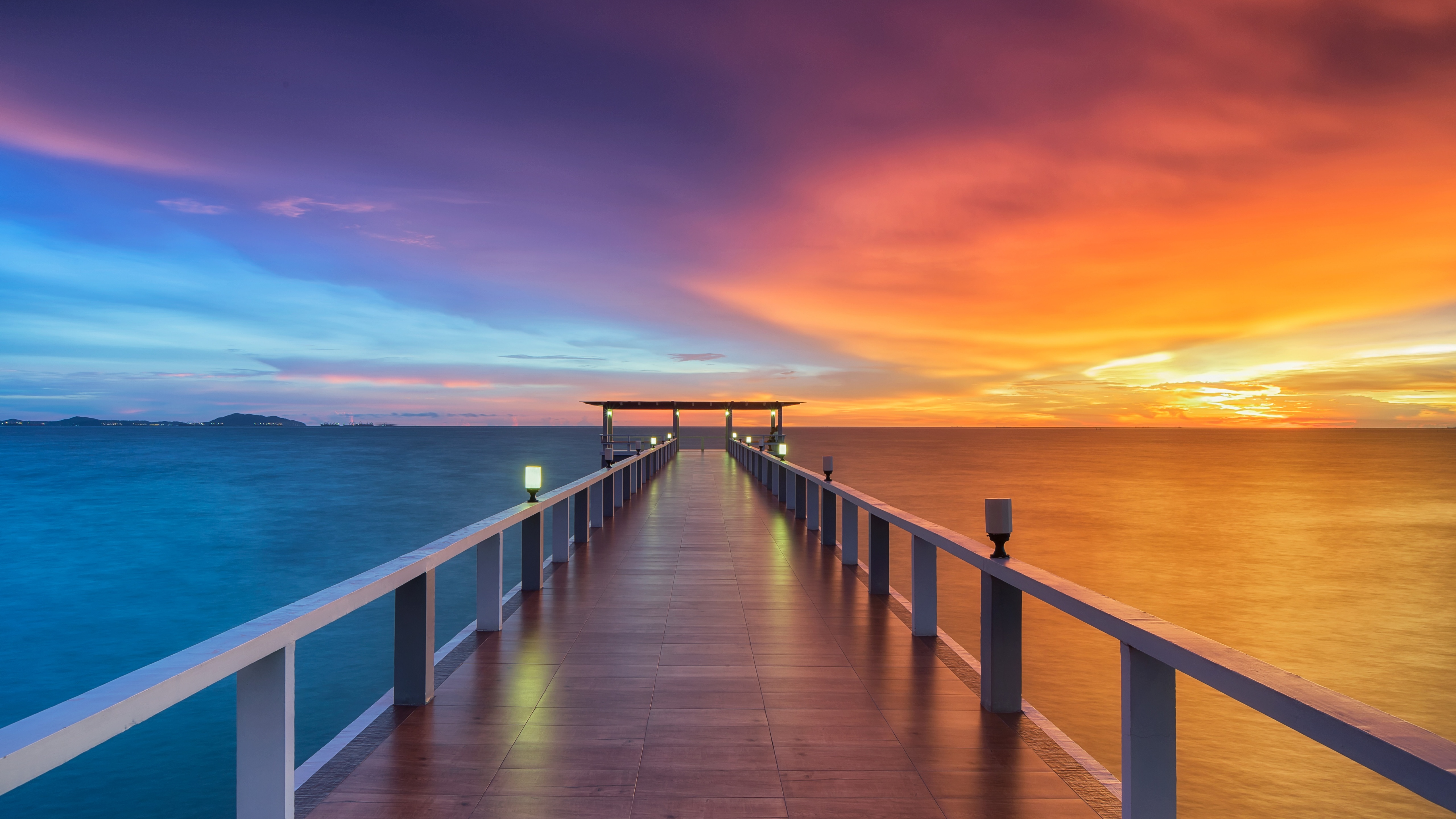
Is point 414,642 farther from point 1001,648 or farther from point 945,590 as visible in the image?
point 945,590

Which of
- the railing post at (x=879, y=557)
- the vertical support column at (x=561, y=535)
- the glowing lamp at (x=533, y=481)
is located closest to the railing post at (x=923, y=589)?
the railing post at (x=879, y=557)

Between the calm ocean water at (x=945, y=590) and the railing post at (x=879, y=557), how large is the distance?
197 inches

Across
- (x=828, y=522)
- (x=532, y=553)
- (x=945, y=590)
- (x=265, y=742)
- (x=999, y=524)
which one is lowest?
(x=945, y=590)

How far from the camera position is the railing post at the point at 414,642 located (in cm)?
334

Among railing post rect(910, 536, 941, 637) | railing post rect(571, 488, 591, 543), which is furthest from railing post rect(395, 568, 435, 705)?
railing post rect(571, 488, 591, 543)

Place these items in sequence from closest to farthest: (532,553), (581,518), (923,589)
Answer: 1. (923,589)
2. (532,553)
3. (581,518)

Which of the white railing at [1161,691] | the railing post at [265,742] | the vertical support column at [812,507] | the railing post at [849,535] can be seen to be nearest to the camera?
the white railing at [1161,691]

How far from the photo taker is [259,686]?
210cm

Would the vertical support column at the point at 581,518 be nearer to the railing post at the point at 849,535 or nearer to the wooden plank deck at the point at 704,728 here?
the wooden plank deck at the point at 704,728

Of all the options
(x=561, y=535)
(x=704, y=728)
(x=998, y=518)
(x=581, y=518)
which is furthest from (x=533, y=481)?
→ (x=998, y=518)

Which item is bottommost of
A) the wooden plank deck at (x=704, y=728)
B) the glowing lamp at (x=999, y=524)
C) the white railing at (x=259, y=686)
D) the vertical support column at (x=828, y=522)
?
the wooden plank deck at (x=704, y=728)

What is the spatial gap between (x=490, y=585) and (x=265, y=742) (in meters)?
2.62

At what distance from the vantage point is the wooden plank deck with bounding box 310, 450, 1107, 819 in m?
2.63

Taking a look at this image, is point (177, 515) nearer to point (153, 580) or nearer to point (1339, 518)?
point (153, 580)
